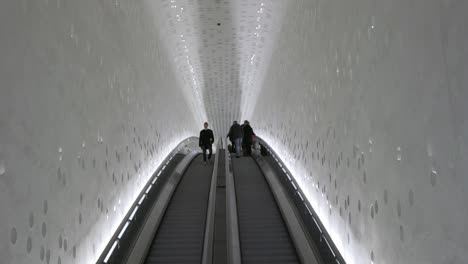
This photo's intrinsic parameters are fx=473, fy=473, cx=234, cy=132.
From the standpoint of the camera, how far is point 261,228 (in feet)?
25.5

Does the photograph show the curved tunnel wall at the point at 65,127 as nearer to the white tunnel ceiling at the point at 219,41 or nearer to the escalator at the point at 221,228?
the escalator at the point at 221,228

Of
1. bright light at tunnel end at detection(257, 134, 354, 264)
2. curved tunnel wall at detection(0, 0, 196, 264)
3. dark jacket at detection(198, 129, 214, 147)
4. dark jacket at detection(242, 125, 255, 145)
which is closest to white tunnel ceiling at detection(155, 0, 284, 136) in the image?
dark jacket at detection(242, 125, 255, 145)

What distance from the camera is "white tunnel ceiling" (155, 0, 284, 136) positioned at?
41.6ft

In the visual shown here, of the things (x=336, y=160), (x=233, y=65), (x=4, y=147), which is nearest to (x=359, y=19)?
(x=336, y=160)

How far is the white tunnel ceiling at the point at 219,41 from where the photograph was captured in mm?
12672

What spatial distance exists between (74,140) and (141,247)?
217 cm

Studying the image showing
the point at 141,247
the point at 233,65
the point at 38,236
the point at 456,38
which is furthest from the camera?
the point at 233,65

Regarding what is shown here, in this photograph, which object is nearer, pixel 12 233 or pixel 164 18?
pixel 12 233

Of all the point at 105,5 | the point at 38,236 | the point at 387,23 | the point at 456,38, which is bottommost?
the point at 38,236

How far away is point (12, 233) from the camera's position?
3.40 meters

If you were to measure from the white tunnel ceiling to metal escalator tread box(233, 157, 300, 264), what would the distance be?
460 centimetres

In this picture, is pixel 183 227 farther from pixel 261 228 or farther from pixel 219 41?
pixel 219 41

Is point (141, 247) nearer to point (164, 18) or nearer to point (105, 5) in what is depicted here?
point (105, 5)

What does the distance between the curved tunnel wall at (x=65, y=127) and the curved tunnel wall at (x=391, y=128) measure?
2975mm
